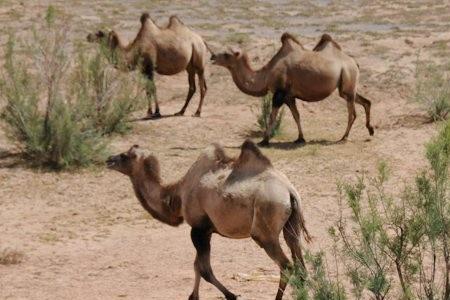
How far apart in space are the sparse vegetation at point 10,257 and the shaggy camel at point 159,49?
672cm

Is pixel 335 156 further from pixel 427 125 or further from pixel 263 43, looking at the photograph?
pixel 263 43

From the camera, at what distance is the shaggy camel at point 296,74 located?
15.6 meters

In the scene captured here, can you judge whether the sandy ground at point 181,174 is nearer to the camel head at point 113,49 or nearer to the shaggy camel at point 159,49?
the shaggy camel at point 159,49

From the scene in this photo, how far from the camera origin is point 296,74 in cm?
1566

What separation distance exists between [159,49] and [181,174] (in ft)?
13.4

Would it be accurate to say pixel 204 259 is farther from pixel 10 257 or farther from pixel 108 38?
pixel 108 38

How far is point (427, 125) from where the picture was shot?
17328 millimetres

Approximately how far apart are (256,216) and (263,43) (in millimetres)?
16679

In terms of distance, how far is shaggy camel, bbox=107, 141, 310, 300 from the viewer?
8445 mm

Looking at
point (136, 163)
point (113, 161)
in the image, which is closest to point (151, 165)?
point (136, 163)

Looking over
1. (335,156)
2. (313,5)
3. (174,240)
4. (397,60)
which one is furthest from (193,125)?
(313,5)

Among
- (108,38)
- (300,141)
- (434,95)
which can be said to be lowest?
(300,141)

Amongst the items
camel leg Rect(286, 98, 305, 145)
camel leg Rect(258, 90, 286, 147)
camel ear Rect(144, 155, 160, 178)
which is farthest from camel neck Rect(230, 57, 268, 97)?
camel ear Rect(144, 155, 160, 178)

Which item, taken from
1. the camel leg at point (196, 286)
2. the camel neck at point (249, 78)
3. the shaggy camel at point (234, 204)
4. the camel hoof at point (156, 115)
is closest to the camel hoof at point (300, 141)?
the camel neck at point (249, 78)
